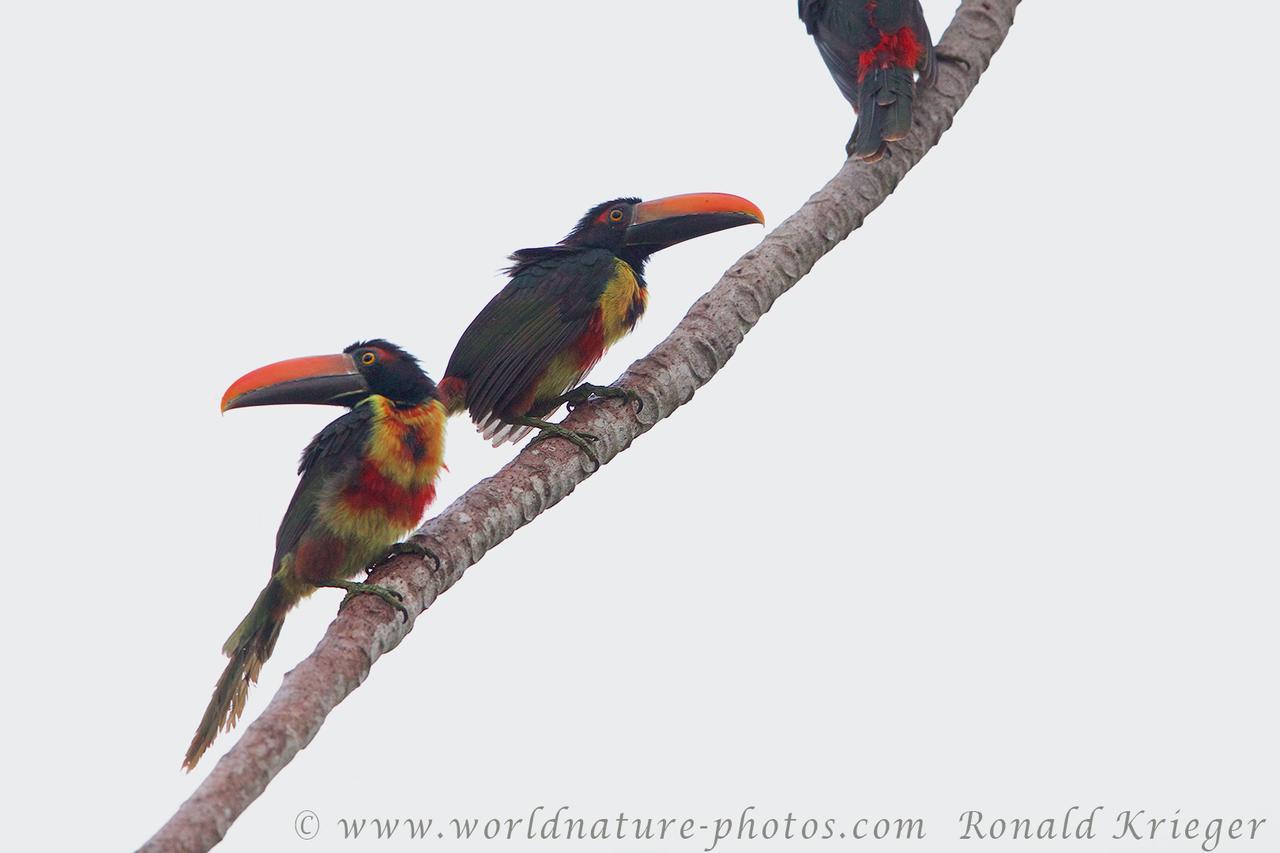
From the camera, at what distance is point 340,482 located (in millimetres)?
5297

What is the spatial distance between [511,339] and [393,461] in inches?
31.7

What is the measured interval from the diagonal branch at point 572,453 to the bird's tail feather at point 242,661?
709 millimetres

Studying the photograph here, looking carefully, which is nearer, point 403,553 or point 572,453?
point 403,553

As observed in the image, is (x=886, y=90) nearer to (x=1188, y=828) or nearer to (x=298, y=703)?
(x=1188, y=828)

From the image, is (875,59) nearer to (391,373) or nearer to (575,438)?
(575,438)

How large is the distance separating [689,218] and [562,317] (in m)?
0.82

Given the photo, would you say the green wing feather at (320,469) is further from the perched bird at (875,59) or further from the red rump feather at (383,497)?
the perched bird at (875,59)

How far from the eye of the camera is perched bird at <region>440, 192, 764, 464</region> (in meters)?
5.82

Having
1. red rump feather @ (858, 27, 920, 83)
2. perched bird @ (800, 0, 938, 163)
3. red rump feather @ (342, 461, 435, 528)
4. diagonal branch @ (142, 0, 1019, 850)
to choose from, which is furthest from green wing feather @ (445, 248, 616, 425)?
red rump feather @ (858, 27, 920, 83)

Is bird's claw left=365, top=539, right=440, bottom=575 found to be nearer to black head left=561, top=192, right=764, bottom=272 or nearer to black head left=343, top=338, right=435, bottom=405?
black head left=343, top=338, right=435, bottom=405

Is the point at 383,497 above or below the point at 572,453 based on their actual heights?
below

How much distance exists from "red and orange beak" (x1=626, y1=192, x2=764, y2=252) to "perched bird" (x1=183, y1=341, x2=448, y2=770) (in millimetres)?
1264

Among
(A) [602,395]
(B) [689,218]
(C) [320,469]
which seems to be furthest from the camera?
(B) [689,218]

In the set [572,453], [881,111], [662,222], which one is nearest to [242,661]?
[572,453]
